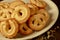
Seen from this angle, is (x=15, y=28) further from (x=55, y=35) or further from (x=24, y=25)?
(x=55, y=35)

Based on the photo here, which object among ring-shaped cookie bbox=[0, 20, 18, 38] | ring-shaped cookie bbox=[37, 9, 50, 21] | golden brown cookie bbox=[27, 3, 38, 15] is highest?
golden brown cookie bbox=[27, 3, 38, 15]

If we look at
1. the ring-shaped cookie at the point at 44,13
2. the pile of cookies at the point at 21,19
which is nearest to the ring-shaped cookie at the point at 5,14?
the pile of cookies at the point at 21,19

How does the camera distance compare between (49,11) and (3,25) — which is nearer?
(3,25)

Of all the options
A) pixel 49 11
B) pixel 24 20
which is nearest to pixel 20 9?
pixel 24 20

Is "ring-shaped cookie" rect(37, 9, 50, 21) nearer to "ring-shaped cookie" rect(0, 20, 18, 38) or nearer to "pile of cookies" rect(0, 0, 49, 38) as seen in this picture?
"pile of cookies" rect(0, 0, 49, 38)

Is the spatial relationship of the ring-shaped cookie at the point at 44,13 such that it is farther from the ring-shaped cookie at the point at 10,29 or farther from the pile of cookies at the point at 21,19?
the ring-shaped cookie at the point at 10,29

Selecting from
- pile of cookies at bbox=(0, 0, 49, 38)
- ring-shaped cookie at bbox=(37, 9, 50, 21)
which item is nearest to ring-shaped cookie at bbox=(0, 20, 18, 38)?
pile of cookies at bbox=(0, 0, 49, 38)

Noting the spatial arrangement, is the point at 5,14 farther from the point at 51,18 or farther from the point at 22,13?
the point at 51,18
